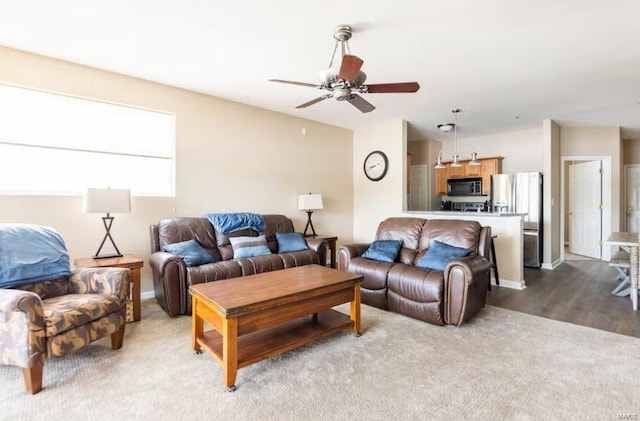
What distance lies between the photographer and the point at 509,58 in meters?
3.12

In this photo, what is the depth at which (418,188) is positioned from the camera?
24.2 feet

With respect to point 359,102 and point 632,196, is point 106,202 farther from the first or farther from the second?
point 632,196

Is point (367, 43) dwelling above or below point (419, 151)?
above

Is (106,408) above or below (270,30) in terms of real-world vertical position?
below

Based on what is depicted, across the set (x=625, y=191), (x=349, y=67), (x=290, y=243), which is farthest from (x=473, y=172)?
(x=349, y=67)

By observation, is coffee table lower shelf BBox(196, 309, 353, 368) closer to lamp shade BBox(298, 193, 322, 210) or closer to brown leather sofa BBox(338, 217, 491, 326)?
brown leather sofa BBox(338, 217, 491, 326)

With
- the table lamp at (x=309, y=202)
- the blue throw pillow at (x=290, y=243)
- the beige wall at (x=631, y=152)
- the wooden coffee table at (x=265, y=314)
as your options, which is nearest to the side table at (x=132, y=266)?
the wooden coffee table at (x=265, y=314)

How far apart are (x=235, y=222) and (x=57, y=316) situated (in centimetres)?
224

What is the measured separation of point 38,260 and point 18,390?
976 millimetres

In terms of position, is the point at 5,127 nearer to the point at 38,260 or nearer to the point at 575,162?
the point at 38,260

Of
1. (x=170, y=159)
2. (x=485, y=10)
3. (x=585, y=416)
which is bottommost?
(x=585, y=416)

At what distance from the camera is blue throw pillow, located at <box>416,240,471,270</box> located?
3.17 m

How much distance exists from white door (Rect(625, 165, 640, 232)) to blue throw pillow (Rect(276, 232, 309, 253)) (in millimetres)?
7123

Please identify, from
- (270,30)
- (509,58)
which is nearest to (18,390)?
(270,30)
